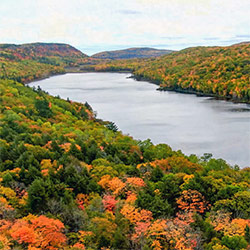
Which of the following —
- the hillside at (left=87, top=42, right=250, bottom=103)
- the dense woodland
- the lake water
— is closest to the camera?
the dense woodland

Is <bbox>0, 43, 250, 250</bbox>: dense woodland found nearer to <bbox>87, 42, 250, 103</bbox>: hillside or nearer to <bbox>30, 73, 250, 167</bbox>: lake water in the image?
<bbox>30, 73, 250, 167</bbox>: lake water

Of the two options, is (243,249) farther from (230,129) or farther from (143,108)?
(143,108)

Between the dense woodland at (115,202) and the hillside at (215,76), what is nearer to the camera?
the dense woodland at (115,202)

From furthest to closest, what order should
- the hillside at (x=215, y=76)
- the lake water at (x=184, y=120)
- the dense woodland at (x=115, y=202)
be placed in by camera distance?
the hillside at (x=215, y=76)
the lake water at (x=184, y=120)
the dense woodland at (x=115, y=202)

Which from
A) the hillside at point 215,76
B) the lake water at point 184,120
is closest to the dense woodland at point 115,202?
the lake water at point 184,120

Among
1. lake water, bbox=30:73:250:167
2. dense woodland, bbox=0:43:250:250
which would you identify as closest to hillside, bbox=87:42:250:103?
lake water, bbox=30:73:250:167

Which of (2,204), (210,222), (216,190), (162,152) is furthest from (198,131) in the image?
(2,204)

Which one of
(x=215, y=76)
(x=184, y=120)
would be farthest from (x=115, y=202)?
(x=215, y=76)

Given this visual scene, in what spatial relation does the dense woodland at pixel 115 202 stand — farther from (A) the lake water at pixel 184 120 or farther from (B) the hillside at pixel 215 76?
(B) the hillside at pixel 215 76

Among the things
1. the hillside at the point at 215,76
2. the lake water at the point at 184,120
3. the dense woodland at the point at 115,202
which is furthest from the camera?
the hillside at the point at 215,76
